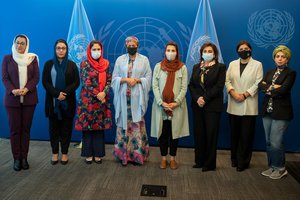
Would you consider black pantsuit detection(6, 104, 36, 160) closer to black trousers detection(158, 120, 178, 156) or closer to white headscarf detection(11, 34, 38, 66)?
white headscarf detection(11, 34, 38, 66)

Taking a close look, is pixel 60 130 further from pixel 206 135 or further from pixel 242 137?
pixel 242 137

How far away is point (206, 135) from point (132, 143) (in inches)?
36.0

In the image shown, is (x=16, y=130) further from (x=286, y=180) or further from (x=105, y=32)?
(x=286, y=180)

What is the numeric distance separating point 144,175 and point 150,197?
578 millimetres

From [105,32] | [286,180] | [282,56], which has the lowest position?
[286,180]

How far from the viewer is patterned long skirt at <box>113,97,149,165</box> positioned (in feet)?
12.9

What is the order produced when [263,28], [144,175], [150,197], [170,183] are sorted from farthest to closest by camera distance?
[263,28]
[144,175]
[170,183]
[150,197]

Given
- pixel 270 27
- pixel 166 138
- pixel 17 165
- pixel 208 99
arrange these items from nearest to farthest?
pixel 208 99 → pixel 17 165 → pixel 166 138 → pixel 270 27

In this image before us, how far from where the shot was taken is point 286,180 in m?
3.61

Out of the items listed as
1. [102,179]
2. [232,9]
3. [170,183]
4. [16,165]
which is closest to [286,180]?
[170,183]

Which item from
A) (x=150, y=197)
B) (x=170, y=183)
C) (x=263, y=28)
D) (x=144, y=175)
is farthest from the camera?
(x=263, y=28)

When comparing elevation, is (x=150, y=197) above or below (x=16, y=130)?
below

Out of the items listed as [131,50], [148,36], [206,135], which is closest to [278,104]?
[206,135]

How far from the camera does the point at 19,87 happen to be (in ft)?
12.1
